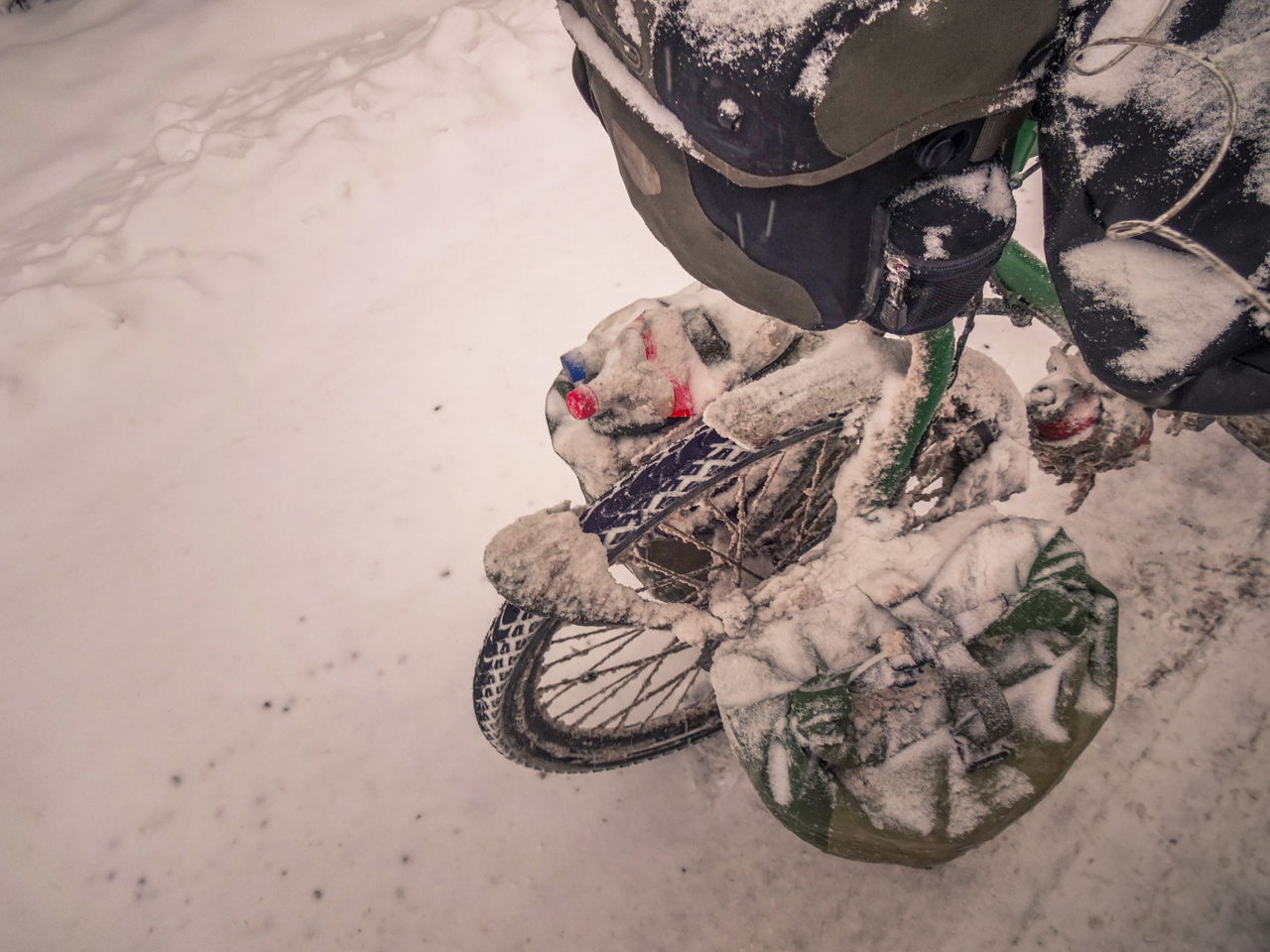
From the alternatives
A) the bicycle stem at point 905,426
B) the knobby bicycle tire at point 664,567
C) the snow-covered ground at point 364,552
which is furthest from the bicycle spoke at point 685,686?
the bicycle stem at point 905,426

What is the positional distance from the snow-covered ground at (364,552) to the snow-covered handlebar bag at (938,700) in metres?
0.68

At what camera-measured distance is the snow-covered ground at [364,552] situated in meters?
1.70

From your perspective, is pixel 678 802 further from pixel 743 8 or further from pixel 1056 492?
pixel 743 8

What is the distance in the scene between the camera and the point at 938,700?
1.20 m

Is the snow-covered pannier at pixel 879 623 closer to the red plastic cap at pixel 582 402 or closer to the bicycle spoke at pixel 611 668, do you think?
the red plastic cap at pixel 582 402

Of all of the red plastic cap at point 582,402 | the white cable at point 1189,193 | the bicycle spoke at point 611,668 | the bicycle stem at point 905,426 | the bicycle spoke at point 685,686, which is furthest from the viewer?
the bicycle spoke at point 685,686

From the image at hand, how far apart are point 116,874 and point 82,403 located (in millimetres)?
1615

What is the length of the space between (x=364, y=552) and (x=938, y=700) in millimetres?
1749

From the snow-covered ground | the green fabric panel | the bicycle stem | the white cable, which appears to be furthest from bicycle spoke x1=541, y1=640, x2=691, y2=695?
the white cable

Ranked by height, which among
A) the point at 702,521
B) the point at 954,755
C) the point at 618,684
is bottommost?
the point at 618,684

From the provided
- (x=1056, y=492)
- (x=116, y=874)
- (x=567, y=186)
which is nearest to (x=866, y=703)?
(x=1056, y=492)

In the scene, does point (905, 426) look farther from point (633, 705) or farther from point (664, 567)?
point (633, 705)

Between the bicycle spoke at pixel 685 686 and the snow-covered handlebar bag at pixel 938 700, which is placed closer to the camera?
the snow-covered handlebar bag at pixel 938 700

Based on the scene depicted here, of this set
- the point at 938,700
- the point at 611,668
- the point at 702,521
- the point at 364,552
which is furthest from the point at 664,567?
the point at 364,552
